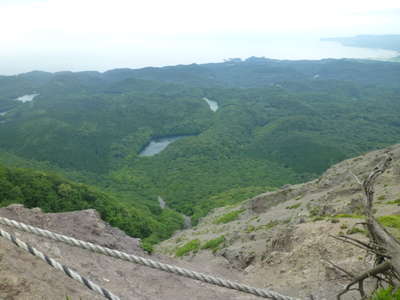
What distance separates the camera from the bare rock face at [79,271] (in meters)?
4.84

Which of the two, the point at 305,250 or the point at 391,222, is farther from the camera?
the point at 305,250

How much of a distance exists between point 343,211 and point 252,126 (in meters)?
155

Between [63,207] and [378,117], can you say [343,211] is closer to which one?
[63,207]

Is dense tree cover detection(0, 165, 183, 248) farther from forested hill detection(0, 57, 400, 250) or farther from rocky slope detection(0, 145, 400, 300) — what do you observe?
rocky slope detection(0, 145, 400, 300)

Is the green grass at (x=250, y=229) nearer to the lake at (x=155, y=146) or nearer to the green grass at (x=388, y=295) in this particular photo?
the green grass at (x=388, y=295)

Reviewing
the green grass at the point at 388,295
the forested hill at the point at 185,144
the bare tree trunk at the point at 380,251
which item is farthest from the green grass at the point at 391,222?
the forested hill at the point at 185,144

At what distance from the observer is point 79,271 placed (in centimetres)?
805

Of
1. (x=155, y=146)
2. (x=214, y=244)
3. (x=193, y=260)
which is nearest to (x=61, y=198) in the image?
(x=214, y=244)

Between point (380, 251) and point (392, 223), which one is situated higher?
point (380, 251)

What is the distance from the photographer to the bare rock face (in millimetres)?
4836

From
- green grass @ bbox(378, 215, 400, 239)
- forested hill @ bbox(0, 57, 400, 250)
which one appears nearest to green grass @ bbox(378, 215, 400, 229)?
green grass @ bbox(378, 215, 400, 239)

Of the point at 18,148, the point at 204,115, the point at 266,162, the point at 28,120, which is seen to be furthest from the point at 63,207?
the point at 204,115

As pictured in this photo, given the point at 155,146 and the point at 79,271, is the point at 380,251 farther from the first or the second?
the point at 155,146

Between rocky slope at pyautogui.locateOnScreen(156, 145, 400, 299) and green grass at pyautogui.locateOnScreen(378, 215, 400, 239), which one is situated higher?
green grass at pyautogui.locateOnScreen(378, 215, 400, 239)
